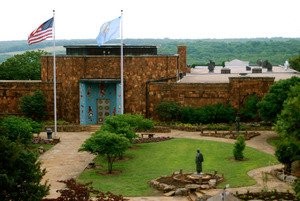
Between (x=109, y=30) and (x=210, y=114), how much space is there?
10298 millimetres

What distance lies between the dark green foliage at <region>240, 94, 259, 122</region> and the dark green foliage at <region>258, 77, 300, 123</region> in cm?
508

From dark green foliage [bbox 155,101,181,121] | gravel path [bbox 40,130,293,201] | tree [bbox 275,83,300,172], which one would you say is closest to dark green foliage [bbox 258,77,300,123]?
gravel path [bbox 40,130,293,201]

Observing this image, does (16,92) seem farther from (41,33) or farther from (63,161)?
(63,161)

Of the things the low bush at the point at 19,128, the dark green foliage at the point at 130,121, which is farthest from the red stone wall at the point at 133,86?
the low bush at the point at 19,128

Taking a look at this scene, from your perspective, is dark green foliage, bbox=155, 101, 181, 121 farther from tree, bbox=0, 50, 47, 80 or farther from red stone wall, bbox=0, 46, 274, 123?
tree, bbox=0, 50, 47, 80

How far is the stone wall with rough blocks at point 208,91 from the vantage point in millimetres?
47719

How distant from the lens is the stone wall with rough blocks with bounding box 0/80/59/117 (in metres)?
49.1

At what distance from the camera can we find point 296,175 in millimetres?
29312

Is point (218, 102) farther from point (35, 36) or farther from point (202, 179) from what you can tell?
point (202, 179)

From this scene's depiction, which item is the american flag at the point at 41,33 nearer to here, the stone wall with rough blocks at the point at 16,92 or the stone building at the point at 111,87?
the stone building at the point at 111,87

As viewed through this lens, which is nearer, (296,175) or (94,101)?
(296,175)

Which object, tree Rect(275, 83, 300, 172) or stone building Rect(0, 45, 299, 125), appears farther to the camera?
stone building Rect(0, 45, 299, 125)

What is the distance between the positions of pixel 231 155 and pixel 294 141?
7.45 m

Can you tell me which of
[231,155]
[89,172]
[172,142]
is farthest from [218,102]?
[89,172]
